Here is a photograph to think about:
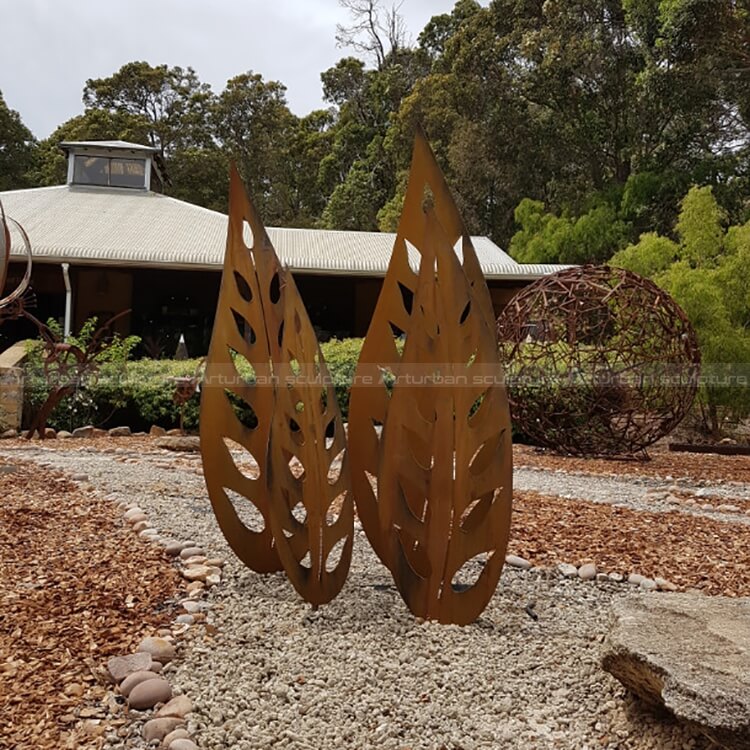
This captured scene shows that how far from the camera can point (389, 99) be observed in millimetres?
28172

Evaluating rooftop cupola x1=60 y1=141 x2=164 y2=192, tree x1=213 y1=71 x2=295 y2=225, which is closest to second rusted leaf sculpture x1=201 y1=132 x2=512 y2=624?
rooftop cupola x1=60 y1=141 x2=164 y2=192

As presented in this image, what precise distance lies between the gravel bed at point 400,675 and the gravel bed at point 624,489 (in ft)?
7.17

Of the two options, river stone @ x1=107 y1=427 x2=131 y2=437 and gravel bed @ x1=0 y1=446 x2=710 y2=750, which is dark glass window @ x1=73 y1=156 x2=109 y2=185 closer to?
river stone @ x1=107 y1=427 x2=131 y2=437

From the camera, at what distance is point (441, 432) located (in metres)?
2.41

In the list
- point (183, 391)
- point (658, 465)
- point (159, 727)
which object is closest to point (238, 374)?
point (159, 727)

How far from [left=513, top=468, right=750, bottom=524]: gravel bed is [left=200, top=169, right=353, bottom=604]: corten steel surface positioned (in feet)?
9.06

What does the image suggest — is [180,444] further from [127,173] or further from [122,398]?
[127,173]

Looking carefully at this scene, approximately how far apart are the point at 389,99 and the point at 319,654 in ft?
92.8

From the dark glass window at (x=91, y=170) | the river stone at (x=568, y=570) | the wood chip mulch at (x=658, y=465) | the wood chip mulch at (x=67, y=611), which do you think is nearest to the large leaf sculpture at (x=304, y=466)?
the wood chip mulch at (x=67, y=611)

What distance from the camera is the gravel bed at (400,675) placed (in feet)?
5.98

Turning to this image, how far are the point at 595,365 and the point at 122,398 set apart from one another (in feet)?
18.9

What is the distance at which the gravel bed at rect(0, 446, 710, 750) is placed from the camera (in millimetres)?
1822

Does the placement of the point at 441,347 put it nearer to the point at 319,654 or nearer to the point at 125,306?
the point at 319,654

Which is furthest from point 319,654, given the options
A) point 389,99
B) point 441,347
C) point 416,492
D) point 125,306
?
point 389,99
